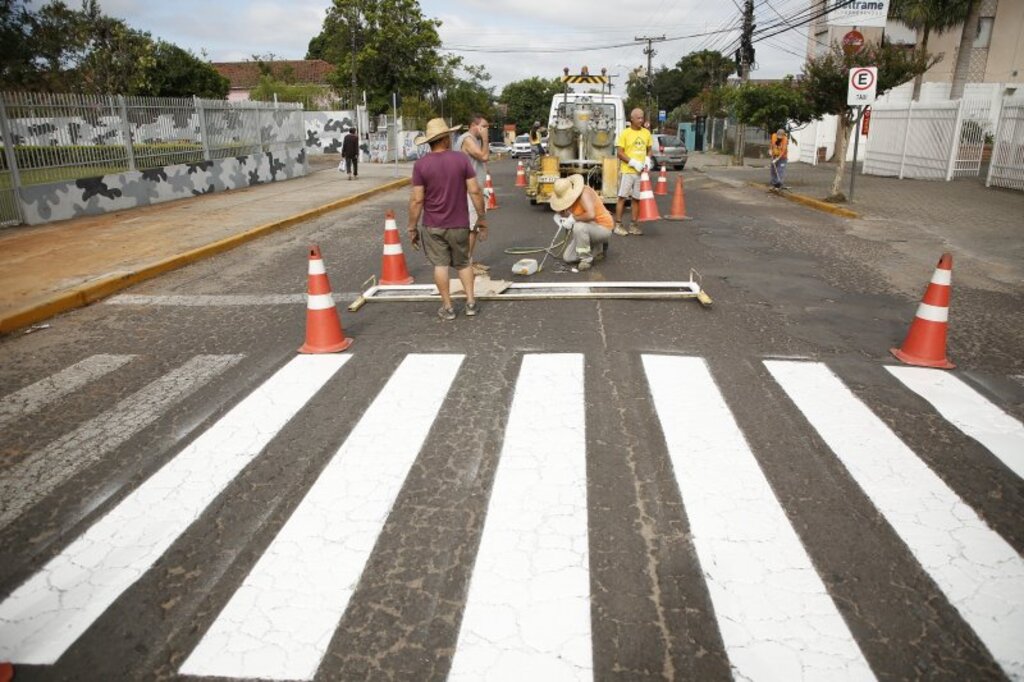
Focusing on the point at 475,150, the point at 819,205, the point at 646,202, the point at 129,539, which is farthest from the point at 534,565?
the point at 819,205

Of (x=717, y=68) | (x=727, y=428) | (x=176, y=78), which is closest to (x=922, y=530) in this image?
(x=727, y=428)

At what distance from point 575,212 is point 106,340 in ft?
17.3

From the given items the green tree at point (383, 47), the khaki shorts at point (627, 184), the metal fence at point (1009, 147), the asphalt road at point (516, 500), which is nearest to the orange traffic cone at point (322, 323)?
the asphalt road at point (516, 500)

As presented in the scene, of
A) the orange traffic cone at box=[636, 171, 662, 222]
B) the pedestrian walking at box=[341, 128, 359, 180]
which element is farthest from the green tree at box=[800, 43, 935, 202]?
the pedestrian walking at box=[341, 128, 359, 180]

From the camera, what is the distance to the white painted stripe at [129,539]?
2.55m

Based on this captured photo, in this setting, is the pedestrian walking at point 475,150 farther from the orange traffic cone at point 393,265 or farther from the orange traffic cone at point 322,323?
the orange traffic cone at point 322,323

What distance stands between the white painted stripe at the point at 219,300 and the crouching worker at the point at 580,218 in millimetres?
2755

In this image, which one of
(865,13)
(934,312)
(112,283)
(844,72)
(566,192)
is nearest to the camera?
(934,312)

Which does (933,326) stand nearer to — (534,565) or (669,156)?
(534,565)

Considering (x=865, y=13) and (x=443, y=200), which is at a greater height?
(x=865, y=13)

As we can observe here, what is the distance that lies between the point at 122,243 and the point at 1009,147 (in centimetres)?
2077

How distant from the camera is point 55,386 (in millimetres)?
5066

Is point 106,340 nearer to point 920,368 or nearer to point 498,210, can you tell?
point 920,368

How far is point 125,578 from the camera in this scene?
2830mm
